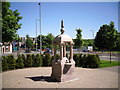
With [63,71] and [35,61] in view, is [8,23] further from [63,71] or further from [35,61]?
[63,71]

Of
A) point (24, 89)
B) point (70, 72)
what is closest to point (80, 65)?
point (70, 72)

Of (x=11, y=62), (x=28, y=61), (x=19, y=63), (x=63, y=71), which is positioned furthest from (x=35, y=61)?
(x=63, y=71)

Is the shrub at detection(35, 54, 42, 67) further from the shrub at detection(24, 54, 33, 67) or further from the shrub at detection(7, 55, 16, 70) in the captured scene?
the shrub at detection(7, 55, 16, 70)

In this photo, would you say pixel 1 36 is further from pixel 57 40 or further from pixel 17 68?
pixel 57 40

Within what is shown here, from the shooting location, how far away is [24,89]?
27.0ft

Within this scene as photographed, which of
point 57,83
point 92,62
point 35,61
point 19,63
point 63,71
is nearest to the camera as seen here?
point 57,83

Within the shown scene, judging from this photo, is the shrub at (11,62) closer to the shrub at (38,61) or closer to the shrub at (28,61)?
the shrub at (28,61)

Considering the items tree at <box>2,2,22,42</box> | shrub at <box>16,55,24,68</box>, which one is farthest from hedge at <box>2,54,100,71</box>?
tree at <box>2,2,22,42</box>

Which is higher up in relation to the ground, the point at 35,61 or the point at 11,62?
the point at 11,62

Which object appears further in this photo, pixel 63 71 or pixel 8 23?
pixel 8 23

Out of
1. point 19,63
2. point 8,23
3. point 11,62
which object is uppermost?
point 8,23

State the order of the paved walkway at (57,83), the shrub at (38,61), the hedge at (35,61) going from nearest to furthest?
the paved walkway at (57,83), the hedge at (35,61), the shrub at (38,61)

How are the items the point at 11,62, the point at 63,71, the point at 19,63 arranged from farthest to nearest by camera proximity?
the point at 19,63 < the point at 11,62 < the point at 63,71

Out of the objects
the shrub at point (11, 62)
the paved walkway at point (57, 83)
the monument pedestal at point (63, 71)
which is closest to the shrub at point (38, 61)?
the shrub at point (11, 62)
